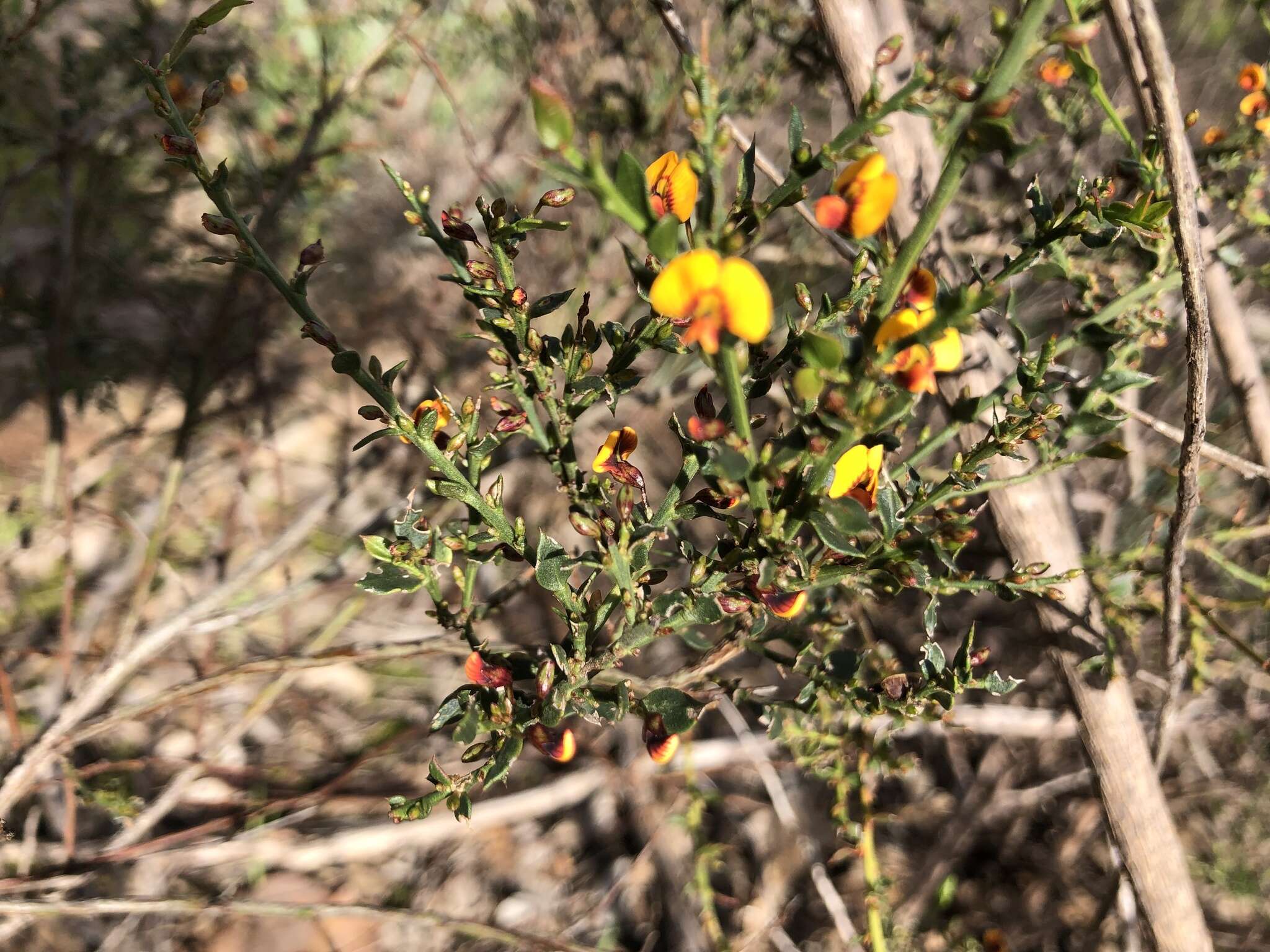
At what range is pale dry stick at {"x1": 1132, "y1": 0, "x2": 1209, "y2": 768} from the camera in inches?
31.4

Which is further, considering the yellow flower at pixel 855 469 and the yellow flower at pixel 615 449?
the yellow flower at pixel 615 449

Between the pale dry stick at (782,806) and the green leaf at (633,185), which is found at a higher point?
the green leaf at (633,185)

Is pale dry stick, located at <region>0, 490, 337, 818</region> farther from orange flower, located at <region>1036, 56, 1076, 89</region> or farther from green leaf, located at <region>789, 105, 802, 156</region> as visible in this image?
orange flower, located at <region>1036, 56, 1076, 89</region>

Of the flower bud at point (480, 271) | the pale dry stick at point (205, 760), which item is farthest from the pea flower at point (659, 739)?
the pale dry stick at point (205, 760)

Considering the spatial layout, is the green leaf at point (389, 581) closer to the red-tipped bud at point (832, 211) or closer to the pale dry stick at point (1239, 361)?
the red-tipped bud at point (832, 211)

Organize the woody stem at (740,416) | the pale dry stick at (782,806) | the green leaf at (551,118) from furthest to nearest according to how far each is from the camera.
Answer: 1. the pale dry stick at (782,806)
2. the woody stem at (740,416)
3. the green leaf at (551,118)

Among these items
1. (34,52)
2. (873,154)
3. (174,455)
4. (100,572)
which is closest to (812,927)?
(174,455)

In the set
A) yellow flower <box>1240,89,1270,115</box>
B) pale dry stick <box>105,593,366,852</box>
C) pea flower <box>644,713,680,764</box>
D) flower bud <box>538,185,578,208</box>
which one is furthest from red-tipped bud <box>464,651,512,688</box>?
yellow flower <box>1240,89,1270,115</box>

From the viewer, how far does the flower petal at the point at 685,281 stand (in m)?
0.48

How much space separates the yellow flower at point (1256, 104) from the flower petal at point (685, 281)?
1.13 metres

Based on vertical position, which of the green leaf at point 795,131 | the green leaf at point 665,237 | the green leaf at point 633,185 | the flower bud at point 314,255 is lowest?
the green leaf at point 665,237

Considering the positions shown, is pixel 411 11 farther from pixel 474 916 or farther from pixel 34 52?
pixel 474 916

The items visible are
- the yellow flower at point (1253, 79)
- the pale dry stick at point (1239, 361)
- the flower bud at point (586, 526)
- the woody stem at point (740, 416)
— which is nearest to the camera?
the woody stem at point (740, 416)

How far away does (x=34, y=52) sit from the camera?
206 centimetres
